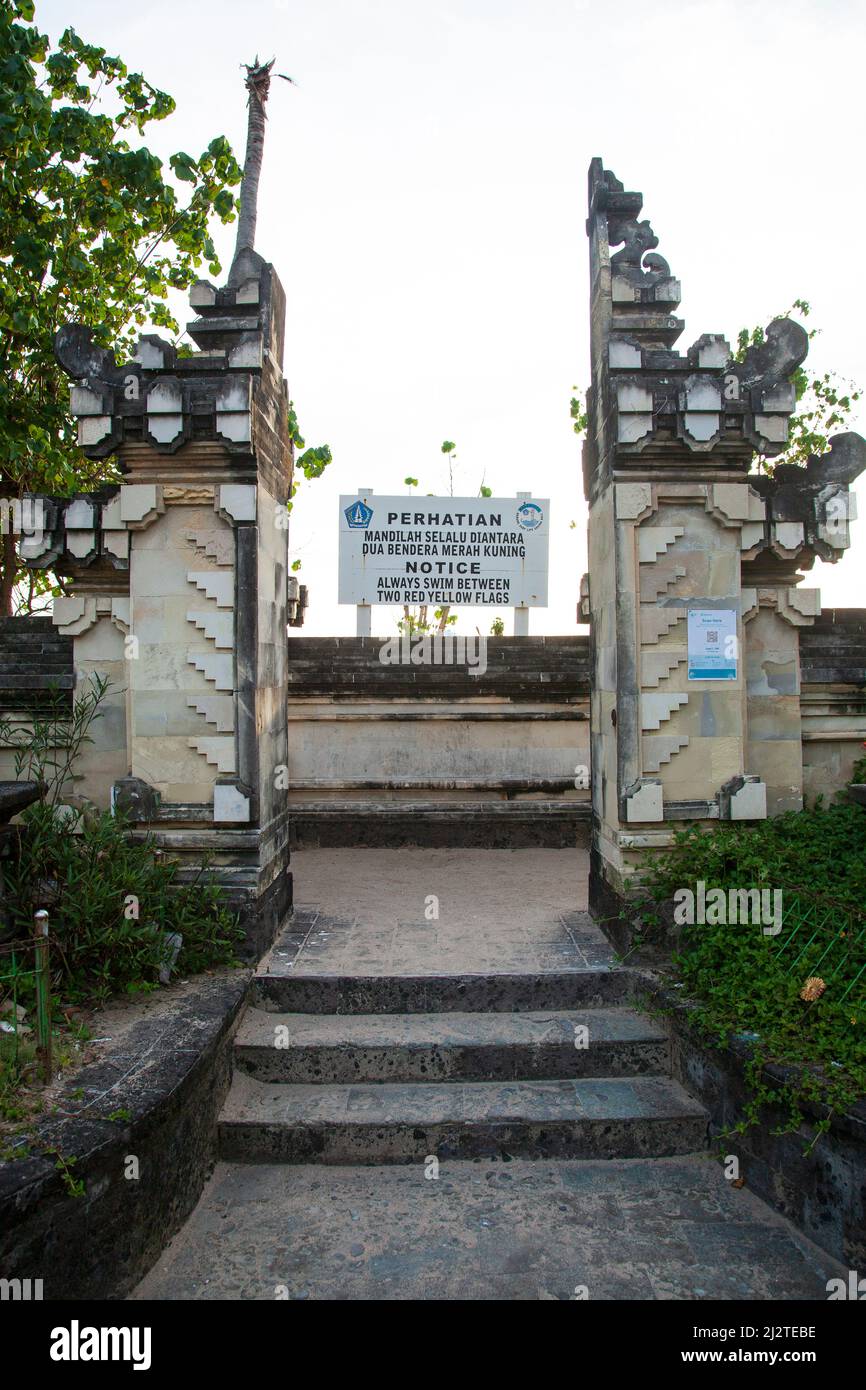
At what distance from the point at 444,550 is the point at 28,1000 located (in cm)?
701

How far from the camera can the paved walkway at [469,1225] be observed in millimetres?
3273

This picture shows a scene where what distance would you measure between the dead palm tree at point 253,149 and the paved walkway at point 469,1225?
453 inches

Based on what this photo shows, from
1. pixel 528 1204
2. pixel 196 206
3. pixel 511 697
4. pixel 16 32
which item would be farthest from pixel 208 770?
pixel 196 206

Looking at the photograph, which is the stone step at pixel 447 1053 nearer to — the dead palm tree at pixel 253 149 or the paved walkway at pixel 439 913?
the paved walkway at pixel 439 913

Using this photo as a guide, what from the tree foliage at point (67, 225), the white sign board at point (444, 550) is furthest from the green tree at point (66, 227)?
the white sign board at point (444, 550)

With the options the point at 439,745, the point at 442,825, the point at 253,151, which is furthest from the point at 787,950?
the point at 253,151

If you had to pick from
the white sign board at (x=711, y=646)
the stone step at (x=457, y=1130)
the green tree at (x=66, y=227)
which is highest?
the green tree at (x=66, y=227)

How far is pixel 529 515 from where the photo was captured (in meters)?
10.1

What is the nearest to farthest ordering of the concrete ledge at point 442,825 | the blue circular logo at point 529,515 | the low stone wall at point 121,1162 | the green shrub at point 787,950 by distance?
the low stone wall at point 121,1162, the green shrub at point 787,950, the concrete ledge at point 442,825, the blue circular logo at point 529,515

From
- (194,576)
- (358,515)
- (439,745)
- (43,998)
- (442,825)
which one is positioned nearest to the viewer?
(43,998)

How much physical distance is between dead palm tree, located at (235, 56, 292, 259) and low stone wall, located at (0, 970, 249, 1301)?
1198 cm

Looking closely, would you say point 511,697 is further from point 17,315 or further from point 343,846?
point 17,315

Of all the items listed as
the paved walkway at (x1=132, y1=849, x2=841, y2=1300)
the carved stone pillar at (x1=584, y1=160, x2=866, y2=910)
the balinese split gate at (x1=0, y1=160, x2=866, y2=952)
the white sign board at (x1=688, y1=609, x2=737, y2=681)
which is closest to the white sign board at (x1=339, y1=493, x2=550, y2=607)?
the balinese split gate at (x1=0, y1=160, x2=866, y2=952)

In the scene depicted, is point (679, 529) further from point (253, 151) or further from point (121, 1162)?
point (253, 151)
